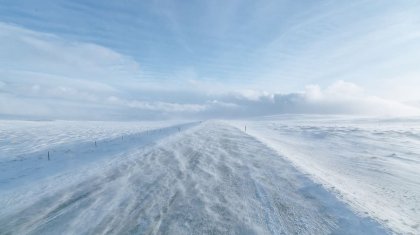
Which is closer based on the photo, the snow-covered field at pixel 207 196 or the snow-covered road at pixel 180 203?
the snow-covered road at pixel 180 203

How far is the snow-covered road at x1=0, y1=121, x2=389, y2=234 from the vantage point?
838 centimetres

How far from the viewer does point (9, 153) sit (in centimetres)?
2298

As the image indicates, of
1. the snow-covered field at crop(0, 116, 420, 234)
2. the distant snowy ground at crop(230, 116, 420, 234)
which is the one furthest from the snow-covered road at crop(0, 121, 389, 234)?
the distant snowy ground at crop(230, 116, 420, 234)

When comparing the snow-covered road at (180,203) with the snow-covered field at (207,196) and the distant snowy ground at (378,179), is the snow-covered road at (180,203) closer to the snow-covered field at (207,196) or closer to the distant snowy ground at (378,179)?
the snow-covered field at (207,196)

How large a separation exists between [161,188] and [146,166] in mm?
5292

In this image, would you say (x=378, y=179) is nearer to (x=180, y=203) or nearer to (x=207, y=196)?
(x=207, y=196)

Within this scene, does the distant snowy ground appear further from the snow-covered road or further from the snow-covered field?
the snow-covered road

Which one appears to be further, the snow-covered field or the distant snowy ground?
the distant snowy ground

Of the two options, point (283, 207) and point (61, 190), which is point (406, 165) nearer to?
point (283, 207)

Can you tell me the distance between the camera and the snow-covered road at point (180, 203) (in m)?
8.38

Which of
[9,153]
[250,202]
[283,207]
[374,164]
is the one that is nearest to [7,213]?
[250,202]

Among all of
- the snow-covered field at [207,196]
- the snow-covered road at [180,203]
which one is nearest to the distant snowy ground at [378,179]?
the snow-covered field at [207,196]

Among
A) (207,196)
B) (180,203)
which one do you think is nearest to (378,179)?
(207,196)

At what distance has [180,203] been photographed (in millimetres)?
10336
